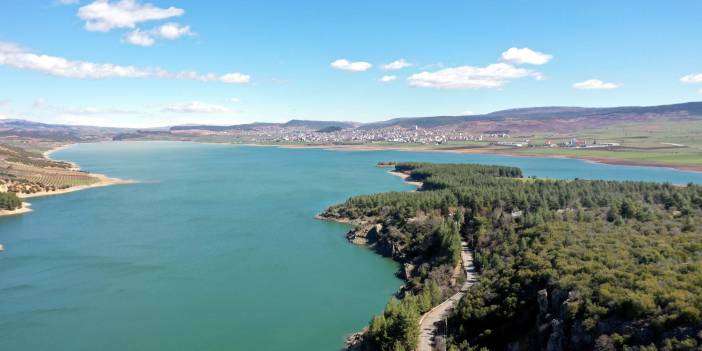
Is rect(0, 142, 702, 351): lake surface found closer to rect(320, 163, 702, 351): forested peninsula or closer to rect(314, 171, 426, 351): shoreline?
rect(314, 171, 426, 351): shoreline

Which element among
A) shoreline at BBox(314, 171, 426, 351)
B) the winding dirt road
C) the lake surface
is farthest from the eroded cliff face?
the lake surface

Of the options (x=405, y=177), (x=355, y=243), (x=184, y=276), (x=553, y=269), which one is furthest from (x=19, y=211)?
(x=553, y=269)

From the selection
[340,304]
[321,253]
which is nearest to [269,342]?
[340,304]

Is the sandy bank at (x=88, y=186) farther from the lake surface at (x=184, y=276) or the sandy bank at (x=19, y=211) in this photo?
the sandy bank at (x=19, y=211)

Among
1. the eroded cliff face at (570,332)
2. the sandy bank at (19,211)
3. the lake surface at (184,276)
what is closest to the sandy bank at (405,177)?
the lake surface at (184,276)

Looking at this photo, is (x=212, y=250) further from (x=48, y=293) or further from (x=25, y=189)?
(x=25, y=189)

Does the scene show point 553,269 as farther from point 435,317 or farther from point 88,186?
point 88,186

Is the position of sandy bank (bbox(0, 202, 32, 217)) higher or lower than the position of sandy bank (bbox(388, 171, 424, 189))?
higher
